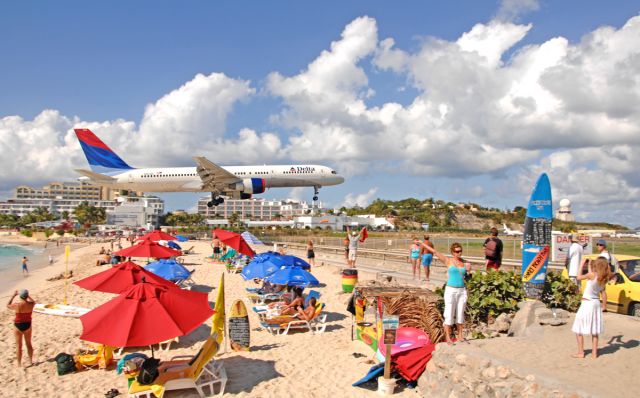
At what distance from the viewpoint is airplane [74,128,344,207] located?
1419 inches

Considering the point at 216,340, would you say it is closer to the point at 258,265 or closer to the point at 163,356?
the point at 163,356

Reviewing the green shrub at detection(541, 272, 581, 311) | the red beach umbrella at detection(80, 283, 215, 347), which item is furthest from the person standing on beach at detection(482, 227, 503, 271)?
the red beach umbrella at detection(80, 283, 215, 347)

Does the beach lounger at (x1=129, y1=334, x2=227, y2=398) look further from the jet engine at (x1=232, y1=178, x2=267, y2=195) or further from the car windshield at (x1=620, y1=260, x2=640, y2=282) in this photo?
the jet engine at (x1=232, y1=178, x2=267, y2=195)

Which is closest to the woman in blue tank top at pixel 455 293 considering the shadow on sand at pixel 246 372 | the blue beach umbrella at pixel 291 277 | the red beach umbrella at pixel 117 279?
the shadow on sand at pixel 246 372

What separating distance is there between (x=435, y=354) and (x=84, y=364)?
6632 mm

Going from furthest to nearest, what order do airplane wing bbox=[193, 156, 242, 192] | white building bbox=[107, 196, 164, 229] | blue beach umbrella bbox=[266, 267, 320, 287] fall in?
1. white building bbox=[107, 196, 164, 229]
2. airplane wing bbox=[193, 156, 242, 192]
3. blue beach umbrella bbox=[266, 267, 320, 287]

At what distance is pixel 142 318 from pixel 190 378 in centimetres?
151

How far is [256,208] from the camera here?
584 ft

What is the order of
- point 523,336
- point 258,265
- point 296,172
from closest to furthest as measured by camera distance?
point 523,336
point 258,265
point 296,172

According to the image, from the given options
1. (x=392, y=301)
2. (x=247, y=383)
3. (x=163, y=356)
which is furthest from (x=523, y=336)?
(x=163, y=356)

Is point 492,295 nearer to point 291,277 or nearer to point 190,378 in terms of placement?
point 291,277

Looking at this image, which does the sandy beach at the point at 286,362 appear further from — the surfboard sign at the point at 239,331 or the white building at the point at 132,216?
the white building at the point at 132,216

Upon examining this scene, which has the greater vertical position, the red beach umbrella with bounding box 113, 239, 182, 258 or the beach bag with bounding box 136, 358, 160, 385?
the red beach umbrella with bounding box 113, 239, 182, 258

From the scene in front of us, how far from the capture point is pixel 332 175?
130 feet
